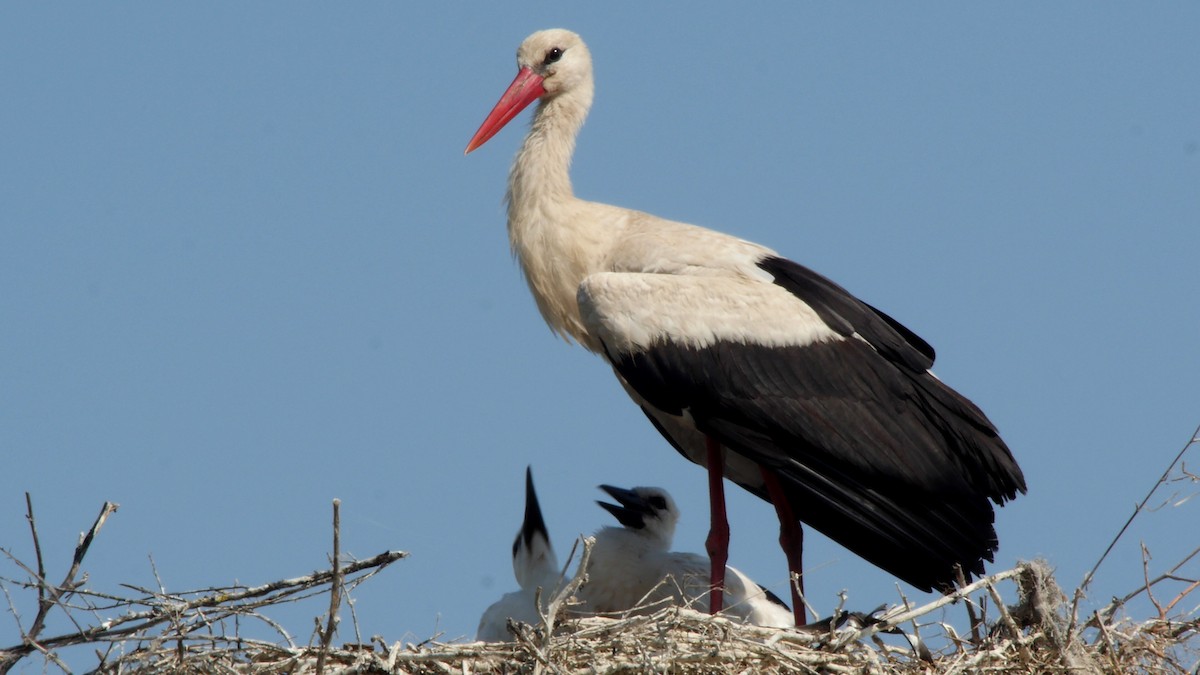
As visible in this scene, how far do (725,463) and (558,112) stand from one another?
5.92 ft

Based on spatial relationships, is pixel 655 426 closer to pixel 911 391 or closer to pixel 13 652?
pixel 911 391

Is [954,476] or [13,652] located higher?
[954,476]

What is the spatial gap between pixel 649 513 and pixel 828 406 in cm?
113

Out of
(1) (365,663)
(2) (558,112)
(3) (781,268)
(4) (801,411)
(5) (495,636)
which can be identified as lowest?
(1) (365,663)

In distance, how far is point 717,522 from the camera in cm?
784

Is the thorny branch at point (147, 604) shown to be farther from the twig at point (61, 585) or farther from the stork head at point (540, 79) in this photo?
the stork head at point (540, 79)

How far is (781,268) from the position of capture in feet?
25.6

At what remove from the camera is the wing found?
23.7ft

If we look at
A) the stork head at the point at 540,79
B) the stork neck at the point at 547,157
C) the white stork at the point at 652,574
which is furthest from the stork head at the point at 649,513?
the stork head at the point at 540,79

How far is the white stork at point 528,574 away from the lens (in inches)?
299

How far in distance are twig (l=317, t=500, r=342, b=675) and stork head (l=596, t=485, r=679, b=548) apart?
2730 millimetres

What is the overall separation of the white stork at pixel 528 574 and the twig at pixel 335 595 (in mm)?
1928

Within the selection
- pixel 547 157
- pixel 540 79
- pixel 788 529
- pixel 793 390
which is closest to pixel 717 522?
pixel 788 529

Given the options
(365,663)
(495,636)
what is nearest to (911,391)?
(495,636)
